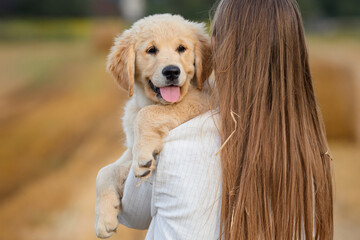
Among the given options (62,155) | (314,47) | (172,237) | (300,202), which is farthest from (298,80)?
(314,47)

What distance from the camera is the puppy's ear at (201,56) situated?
258 centimetres

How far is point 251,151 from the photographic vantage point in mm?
1954

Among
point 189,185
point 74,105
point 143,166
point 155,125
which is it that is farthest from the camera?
point 74,105

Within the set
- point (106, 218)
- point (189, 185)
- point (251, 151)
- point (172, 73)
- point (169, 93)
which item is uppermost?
point (172, 73)

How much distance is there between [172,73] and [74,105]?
11.7m

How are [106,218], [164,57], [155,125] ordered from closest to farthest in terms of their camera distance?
[155,125]
[106,218]
[164,57]

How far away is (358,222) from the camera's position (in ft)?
23.9

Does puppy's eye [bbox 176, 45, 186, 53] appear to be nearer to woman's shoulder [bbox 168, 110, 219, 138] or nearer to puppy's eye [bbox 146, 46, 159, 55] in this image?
puppy's eye [bbox 146, 46, 159, 55]

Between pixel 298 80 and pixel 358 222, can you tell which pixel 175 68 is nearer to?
pixel 298 80

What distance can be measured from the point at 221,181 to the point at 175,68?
2.51ft

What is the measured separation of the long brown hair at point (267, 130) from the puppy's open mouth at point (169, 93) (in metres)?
0.42

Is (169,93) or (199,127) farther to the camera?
(169,93)

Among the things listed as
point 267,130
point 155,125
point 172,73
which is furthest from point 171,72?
point 267,130

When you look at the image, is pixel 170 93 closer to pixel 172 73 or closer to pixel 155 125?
pixel 172 73
